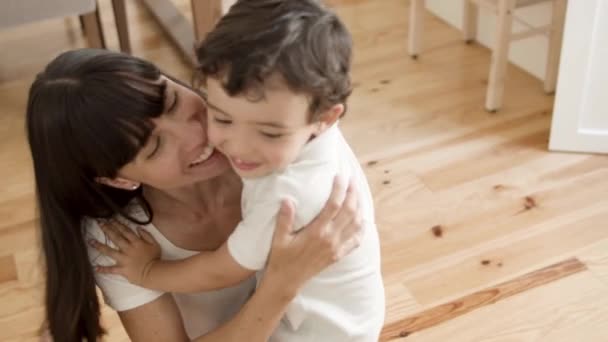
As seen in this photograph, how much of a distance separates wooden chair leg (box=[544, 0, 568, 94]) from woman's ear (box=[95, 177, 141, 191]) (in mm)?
1835

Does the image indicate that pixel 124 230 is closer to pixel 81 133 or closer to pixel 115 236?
pixel 115 236

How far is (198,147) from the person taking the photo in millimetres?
1058

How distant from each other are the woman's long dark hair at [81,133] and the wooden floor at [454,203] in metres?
0.84

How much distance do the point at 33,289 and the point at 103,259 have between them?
3.18ft

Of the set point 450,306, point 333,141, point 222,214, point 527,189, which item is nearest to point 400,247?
point 450,306

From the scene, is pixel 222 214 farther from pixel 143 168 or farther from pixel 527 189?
pixel 527 189

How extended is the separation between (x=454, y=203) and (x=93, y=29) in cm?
136

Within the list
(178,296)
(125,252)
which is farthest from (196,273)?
(178,296)

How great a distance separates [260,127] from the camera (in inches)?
38.4

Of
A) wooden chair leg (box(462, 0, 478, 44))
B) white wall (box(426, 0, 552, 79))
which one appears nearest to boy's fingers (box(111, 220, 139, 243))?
white wall (box(426, 0, 552, 79))

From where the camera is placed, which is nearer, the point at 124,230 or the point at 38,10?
the point at 124,230

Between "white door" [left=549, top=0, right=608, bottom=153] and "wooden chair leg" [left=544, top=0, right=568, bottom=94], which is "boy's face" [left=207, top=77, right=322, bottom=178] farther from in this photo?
"wooden chair leg" [left=544, top=0, right=568, bottom=94]

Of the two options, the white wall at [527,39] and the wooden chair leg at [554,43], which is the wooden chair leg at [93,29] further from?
the wooden chair leg at [554,43]

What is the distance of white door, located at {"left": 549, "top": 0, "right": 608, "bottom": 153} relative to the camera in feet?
7.03
